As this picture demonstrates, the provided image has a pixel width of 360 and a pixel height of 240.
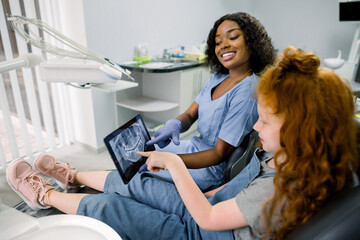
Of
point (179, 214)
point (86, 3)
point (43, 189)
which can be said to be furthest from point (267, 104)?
point (86, 3)

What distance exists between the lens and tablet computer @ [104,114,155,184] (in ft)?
3.28

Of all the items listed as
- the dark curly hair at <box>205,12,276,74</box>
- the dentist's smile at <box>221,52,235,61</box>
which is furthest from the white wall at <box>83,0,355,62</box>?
the dentist's smile at <box>221,52,235,61</box>

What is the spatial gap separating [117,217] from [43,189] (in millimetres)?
534

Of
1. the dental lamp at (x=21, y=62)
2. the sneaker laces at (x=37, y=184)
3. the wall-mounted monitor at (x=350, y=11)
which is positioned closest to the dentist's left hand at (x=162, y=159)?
the dental lamp at (x=21, y=62)

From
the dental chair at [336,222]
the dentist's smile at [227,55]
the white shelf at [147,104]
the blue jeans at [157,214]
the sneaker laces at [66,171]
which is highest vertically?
the dentist's smile at [227,55]

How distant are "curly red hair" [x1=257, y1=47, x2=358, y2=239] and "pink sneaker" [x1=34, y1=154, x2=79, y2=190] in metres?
1.11

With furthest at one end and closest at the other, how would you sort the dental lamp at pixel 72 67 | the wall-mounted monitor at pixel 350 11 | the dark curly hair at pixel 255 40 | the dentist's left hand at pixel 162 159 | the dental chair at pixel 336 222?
the wall-mounted monitor at pixel 350 11, the dark curly hair at pixel 255 40, the dentist's left hand at pixel 162 159, the dental lamp at pixel 72 67, the dental chair at pixel 336 222

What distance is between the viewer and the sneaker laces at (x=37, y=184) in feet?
4.04

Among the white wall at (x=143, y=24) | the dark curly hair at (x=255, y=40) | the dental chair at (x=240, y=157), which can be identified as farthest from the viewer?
the white wall at (x=143, y=24)

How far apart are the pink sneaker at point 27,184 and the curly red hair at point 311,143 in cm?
106

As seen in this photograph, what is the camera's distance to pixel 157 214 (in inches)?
38.1

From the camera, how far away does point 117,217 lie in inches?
37.2

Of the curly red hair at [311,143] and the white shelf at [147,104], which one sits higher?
the curly red hair at [311,143]

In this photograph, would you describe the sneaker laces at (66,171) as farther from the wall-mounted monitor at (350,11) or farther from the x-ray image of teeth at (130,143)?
the wall-mounted monitor at (350,11)
